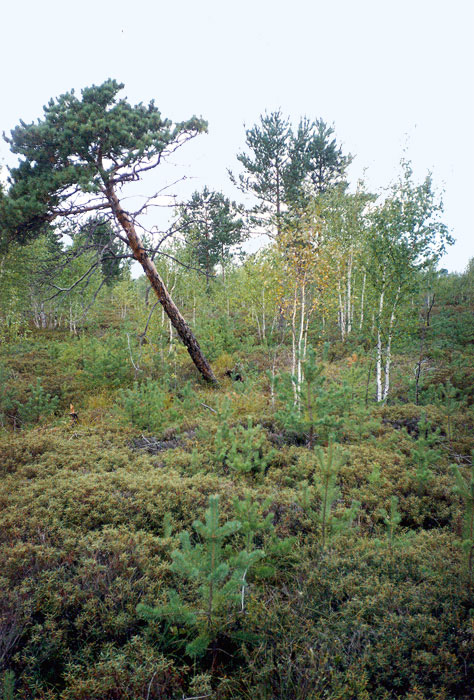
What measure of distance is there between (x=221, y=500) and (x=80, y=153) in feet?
26.7

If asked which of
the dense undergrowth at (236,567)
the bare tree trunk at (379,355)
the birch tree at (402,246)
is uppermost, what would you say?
the birch tree at (402,246)

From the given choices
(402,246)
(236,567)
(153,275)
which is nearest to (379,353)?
(402,246)

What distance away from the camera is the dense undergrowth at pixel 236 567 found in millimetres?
2092

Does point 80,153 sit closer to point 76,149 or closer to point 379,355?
point 76,149

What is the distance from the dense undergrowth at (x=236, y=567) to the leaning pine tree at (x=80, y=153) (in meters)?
5.05

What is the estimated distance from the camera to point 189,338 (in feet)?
33.0

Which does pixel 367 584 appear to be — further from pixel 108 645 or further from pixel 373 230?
pixel 373 230

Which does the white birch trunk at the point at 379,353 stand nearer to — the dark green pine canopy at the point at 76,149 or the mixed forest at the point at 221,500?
the mixed forest at the point at 221,500

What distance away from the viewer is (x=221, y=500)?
4.27 metres

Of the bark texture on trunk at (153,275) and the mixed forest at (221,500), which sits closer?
the mixed forest at (221,500)

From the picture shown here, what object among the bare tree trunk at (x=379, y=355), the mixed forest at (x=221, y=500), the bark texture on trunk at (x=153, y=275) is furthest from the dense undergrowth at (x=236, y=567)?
the bark texture on trunk at (x=153, y=275)

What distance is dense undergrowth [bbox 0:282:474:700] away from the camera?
2.09m

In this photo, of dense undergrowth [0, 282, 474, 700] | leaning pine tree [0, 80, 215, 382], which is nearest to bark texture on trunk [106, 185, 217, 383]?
leaning pine tree [0, 80, 215, 382]

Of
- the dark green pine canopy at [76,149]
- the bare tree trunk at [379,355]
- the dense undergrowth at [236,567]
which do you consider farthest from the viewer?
the bare tree trunk at [379,355]
